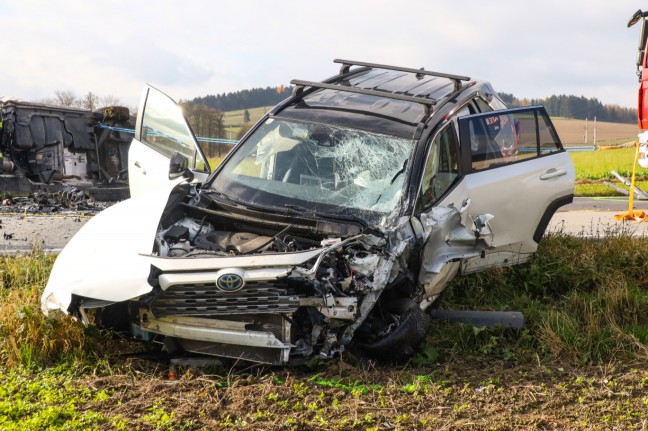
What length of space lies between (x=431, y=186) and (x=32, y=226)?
6.72m

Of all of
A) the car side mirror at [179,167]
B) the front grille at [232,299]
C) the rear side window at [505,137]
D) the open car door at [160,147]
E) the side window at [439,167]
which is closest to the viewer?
the front grille at [232,299]

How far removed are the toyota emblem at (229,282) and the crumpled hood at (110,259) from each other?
0.44 m

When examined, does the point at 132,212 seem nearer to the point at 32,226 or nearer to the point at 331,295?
the point at 331,295

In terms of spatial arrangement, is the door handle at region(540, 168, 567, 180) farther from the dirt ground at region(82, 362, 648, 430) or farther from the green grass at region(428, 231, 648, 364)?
the dirt ground at region(82, 362, 648, 430)

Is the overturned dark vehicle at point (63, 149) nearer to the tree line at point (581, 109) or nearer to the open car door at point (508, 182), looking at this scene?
the open car door at point (508, 182)

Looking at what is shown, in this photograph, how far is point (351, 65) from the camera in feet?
23.2

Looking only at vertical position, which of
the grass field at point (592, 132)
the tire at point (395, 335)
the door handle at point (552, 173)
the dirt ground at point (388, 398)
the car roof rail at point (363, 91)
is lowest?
the dirt ground at point (388, 398)

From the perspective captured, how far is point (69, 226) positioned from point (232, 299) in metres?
6.55

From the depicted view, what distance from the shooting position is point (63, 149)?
1478 cm

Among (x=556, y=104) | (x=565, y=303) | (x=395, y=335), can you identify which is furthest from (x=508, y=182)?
(x=556, y=104)

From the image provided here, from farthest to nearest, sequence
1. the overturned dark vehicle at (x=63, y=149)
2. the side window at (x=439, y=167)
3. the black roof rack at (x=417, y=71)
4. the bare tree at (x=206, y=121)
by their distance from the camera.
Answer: the bare tree at (x=206, y=121)
the overturned dark vehicle at (x=63, y=149)
the black roof rack at (x=417, y=71)
the side window at (x=439, y=167)

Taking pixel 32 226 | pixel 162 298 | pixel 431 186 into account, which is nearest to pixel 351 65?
pixel 431 186

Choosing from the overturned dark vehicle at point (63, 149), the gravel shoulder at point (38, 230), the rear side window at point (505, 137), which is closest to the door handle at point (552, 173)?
the rear side window at point (505, 137)

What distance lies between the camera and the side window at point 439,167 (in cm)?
556
